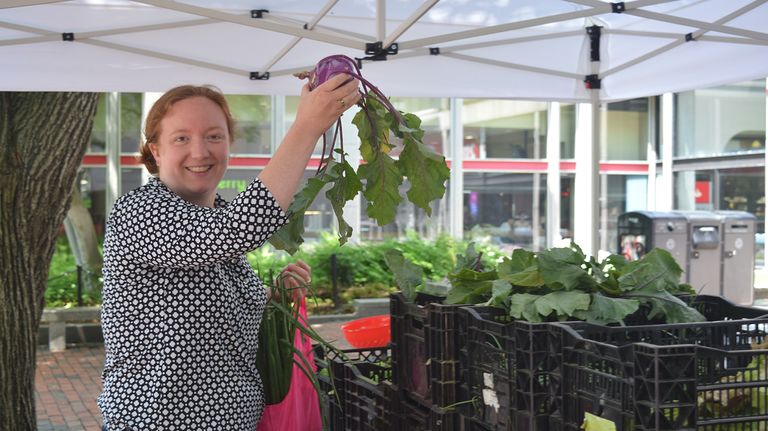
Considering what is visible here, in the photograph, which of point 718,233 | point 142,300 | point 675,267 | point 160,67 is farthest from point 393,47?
point 718,233

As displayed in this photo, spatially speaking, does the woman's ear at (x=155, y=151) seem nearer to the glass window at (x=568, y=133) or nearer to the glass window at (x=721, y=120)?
the glass window at (x=721, y=120)

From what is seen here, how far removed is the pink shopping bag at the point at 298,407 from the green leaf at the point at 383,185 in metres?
0.65

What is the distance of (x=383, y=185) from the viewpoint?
2270mm

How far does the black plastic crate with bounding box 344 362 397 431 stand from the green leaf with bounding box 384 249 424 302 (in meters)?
0.31

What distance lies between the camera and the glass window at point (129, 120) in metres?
16.8

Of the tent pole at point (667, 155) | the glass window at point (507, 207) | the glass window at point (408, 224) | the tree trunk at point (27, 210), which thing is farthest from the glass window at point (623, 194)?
the tree trunk at point (27, 210)

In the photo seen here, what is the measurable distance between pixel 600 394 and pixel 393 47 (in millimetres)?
2590

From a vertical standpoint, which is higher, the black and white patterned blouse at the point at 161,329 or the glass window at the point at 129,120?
the glass window at the point at 129,120

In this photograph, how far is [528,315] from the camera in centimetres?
233

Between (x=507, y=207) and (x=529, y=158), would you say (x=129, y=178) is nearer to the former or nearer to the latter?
(x=507, y=207)

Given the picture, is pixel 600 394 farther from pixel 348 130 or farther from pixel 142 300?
pixel 348 130

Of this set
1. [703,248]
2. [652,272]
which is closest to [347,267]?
[703,248]

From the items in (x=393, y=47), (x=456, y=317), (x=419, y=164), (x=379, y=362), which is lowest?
(x=379, y=362)

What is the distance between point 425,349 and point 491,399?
299 millimetres
